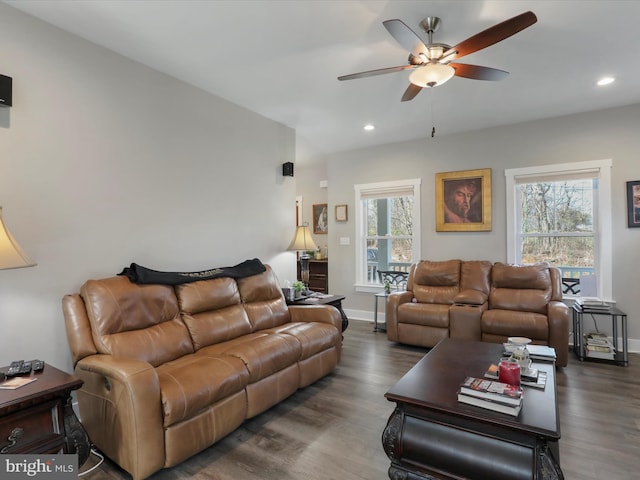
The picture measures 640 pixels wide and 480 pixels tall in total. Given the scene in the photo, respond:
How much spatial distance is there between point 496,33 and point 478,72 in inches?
18.1

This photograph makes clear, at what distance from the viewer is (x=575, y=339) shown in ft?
13.2

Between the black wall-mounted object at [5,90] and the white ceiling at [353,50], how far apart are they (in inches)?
19.7

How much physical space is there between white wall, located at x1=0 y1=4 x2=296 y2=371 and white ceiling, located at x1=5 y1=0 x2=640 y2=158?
20cm

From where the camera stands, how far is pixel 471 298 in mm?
4055

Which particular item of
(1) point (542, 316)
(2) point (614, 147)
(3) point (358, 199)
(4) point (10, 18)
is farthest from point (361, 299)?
(4) point (10, 18)

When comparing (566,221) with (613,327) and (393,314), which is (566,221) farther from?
(393,314)

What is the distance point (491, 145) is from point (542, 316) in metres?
2.30

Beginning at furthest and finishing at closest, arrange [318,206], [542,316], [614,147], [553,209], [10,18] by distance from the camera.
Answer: [318,206], [553,209], [614,147], [542,316], [10,18]

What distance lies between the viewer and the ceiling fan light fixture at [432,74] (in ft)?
7.56

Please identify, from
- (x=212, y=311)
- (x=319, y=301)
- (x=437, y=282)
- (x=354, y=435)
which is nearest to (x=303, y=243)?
(x=319, y=301)

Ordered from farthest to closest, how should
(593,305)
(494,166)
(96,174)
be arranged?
(494,166)
(593,305)
(96,174)

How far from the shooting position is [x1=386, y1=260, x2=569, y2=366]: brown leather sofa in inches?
140

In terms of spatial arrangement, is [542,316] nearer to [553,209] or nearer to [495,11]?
[553,209]

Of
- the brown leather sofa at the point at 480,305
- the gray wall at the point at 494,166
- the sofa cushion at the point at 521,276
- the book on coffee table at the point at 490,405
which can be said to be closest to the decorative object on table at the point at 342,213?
the gray wall at the point at 494,166
